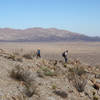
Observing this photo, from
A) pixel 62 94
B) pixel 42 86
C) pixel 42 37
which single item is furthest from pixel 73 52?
pixel 42 37

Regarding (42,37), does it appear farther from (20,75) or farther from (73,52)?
(20,75)

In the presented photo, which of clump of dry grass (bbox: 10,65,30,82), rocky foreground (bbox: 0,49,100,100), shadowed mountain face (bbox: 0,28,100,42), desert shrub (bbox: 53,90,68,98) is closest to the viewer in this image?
rocky foreground (bbox: 0,49,100,100)

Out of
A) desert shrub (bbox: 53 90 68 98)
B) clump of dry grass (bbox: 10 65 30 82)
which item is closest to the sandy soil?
clump of dry grass (bbox: 10 65 30 82)

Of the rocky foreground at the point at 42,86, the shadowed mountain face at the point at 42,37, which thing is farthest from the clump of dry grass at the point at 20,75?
the shadowed mountain face at the point at 42,37

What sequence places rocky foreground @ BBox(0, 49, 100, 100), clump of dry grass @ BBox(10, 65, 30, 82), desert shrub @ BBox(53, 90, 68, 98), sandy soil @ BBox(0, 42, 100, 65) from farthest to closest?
sandy soil @ BBox(0, 42, 100, 65)
clump of dry grass @ BBox(10, 65, 30, 82)
desert shrub @ BBox(53, 90, 68, 98)
rocky foreground @ BBox(0, 49, 100, 100)

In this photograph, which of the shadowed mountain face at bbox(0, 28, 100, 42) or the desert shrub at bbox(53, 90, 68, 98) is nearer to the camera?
the desert shrub at bbox(53, 90, 68, 98)

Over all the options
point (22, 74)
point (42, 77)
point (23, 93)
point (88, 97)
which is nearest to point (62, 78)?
point (42, 77)

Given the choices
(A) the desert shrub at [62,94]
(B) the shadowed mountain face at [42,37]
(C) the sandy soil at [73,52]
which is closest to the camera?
(A) the desert shrub at [62,94]

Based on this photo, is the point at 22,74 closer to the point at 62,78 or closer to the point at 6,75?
the point at 6,75

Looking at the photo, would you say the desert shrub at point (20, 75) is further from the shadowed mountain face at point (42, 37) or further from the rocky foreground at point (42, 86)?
the shadowed mountain face at point (42, 37)

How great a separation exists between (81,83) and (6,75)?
138 inches

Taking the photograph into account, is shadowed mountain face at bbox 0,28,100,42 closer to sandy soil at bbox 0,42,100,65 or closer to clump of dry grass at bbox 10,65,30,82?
sandy soil at bbox 0,42,100,65

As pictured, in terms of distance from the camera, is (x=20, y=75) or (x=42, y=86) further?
(x=42, y=86)

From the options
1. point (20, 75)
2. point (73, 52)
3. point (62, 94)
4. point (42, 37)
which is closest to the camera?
point (62, 94)
